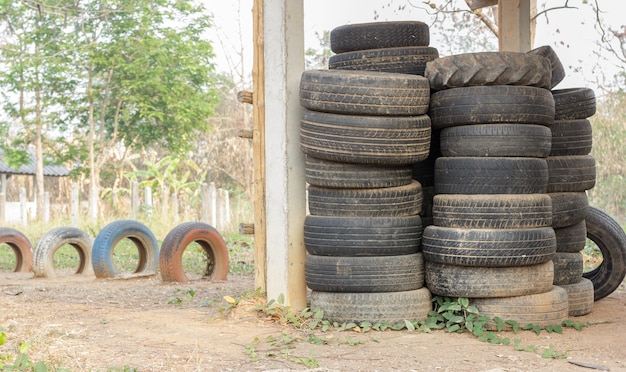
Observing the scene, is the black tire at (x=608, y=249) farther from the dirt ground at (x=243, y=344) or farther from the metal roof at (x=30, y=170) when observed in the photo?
the metal roof at (x=30, y=170)

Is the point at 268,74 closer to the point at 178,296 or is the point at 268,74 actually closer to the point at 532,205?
the point at 532,205

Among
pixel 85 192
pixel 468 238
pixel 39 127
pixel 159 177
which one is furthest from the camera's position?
pixel 85 192

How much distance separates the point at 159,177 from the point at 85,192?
10.7 meters

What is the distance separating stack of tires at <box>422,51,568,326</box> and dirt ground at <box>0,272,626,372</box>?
37 centimetres

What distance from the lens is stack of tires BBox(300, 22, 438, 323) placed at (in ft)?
20.0

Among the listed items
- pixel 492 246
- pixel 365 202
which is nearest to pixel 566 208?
pixel 492 246

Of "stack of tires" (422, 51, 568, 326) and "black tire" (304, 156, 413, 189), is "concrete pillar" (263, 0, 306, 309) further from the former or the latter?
"stack of tires" (422, 51, 568, 326)

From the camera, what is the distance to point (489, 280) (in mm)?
6059

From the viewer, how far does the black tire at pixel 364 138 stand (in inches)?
238

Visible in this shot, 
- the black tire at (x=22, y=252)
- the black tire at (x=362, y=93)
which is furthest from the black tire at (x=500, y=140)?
the black tire at (x=22, y=252)

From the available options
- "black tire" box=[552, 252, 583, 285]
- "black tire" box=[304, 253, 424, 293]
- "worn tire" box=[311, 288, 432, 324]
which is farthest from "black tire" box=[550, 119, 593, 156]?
"worn tire" box=[311, 288, 432, 324]

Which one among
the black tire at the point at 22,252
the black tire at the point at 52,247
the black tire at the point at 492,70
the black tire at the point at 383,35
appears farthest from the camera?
the black tire at the point at 22,252

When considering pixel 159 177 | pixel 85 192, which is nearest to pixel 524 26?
pixel 159 177

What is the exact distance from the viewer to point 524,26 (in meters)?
8.48
